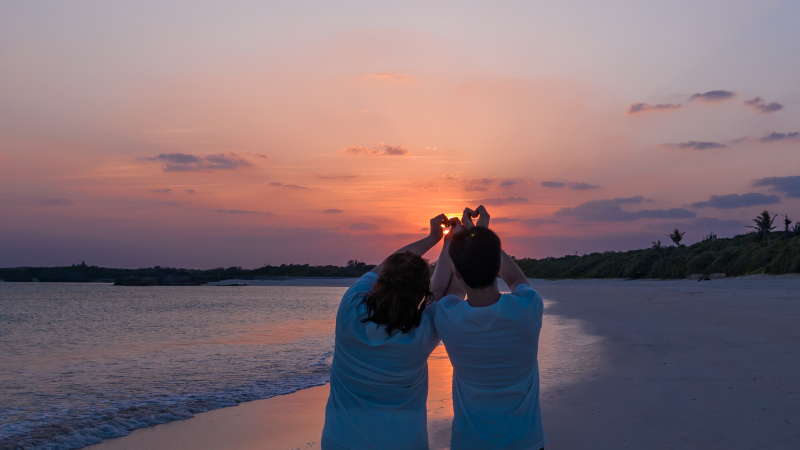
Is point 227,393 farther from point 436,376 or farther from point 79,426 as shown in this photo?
point 436,376

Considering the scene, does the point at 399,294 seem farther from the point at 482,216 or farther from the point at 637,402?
the point at 637,402

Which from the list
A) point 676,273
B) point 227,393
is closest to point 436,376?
point 227,393

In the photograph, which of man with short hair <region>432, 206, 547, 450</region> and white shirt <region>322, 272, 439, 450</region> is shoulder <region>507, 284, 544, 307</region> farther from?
white shirt <region>322, 272, 439, 450</region>

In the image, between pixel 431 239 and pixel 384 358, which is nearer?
pixel 384 358

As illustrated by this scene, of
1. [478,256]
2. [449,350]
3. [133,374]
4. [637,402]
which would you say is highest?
[478,256]

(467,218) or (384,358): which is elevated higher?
(467,218)

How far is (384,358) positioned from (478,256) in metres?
0.53

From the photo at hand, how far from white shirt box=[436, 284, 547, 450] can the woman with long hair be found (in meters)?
0.13

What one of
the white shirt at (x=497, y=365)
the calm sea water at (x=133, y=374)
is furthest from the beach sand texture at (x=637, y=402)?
the white shirt at (x=497, y=365)

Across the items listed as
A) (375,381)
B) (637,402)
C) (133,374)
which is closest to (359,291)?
(375,381)

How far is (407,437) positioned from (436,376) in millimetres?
5779

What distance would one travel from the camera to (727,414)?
185 inches

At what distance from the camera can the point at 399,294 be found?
2.12m

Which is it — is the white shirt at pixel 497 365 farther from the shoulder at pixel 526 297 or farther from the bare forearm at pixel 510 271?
the bare forearm at pixel 510 271
